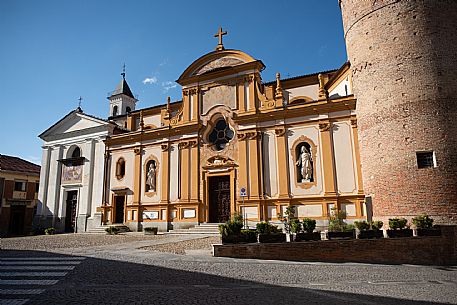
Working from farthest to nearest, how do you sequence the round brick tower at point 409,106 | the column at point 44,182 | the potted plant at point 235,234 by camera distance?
1. the column at point 44,182
2. the round brick tower at point 409,106
3. the potted plant at point 235,234

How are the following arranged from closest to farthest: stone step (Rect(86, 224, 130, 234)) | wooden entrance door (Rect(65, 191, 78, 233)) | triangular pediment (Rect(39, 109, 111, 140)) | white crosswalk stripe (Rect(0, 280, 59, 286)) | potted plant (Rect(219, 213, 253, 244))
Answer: white crosswalk stripe (Rect(0, 280, 59, 286))
potted plant (Rect(219, 213, 253, 244))
stone step (Rect(86, 224, 130, 234))
wooden entrance door (Rect(65, 191, 78, 233))
triangular pediment (Rect(39, 109, 111, 140))

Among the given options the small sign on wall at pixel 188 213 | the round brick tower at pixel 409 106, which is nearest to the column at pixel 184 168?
the small sign on wall at pixel 188 213

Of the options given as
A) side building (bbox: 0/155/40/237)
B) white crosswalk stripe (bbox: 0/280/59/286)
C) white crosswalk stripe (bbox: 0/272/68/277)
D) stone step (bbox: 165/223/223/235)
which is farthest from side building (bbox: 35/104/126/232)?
white crosswalk stripe (bbox: 0/280/59/286)

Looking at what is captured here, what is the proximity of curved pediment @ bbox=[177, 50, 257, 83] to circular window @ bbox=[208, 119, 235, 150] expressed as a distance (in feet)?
12.8

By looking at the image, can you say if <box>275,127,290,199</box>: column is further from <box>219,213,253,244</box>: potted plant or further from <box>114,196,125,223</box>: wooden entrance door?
<box>114,196,125,223</box>: wooden entrance door

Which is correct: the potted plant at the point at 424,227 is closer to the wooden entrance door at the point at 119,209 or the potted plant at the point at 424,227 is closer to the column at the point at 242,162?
the column at the point at 242,162

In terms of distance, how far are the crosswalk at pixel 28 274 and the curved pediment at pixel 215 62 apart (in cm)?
1581

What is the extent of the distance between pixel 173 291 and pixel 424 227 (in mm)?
9033

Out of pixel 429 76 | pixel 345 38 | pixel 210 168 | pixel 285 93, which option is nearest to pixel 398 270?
pixel 429 76

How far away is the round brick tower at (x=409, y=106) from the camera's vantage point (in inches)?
482

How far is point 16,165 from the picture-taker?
33312mm

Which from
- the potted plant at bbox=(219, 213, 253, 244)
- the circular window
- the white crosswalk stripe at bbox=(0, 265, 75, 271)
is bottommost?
the white crosswalk stripe at bbox=(0, 265, 75, 271)

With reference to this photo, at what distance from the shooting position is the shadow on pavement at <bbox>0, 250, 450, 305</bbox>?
5.18 meters

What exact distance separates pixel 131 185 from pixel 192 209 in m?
5.70
